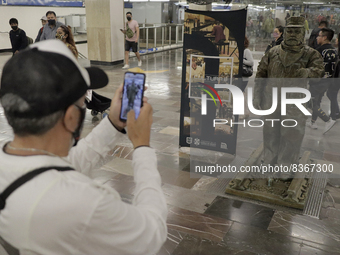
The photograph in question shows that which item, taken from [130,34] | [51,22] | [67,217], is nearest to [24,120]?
[67,217]

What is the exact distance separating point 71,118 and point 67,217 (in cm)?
33

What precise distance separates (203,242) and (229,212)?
24.8 inches

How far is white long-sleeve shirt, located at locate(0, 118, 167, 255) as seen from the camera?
1.02 metres

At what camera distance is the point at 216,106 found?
4910 millimetres

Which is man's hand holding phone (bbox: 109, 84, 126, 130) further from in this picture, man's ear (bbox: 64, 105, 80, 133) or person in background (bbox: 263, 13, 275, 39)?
person in background (bbox: 263, 13, 275, 39)

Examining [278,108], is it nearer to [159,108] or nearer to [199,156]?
[199,156]

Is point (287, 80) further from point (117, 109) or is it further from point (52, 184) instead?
point (52, 184)

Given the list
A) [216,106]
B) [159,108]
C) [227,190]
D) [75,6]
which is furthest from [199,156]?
[75,6]

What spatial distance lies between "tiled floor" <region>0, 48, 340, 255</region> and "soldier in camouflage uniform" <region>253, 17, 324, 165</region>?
71 centimetres

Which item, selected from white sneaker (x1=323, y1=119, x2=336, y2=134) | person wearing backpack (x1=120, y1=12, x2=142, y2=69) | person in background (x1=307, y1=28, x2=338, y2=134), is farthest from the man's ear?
person wearing backpack (x1=120, y1=12, x2=142, y2=69)

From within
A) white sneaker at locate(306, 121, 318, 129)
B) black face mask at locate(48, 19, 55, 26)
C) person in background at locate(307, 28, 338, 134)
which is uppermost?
black face mask at locate(48, 19, 55, 26)

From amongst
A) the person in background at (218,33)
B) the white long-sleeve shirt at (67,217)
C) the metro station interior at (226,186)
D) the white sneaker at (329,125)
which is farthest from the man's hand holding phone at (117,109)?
the white sneaker at (329,125)

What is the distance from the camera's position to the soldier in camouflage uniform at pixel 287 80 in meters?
3.62

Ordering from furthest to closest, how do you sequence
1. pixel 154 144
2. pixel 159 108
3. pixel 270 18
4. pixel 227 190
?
pixel 270 18 < pixel 159 108 < pixel 154 144 < pixel 227 190
